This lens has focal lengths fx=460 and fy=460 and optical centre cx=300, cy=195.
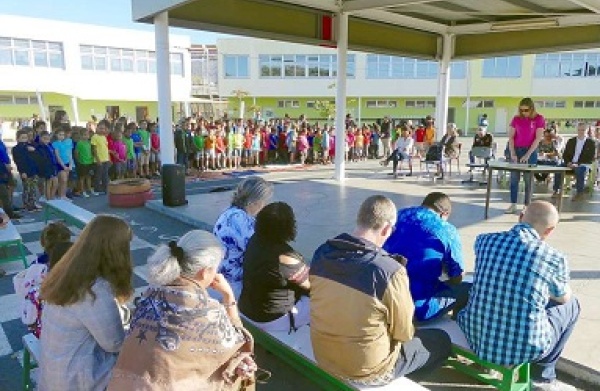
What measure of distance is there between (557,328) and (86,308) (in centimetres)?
267

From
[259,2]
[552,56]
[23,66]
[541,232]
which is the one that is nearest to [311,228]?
[541,232]

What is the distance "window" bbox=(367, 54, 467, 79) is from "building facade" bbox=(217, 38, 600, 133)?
0.27 ft

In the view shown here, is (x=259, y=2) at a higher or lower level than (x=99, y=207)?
higher

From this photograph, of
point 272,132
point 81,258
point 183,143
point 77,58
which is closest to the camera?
point 81,258

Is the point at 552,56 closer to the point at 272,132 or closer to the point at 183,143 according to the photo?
the point at 272,132

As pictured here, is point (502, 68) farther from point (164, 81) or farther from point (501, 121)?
point (164, 81)

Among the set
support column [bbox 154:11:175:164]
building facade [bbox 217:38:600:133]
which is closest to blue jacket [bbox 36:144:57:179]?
support column [bbox 154:11:175:164]

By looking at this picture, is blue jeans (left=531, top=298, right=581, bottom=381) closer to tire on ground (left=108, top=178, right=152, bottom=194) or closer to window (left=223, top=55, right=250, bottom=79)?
tire on ground (left=108, top=178, right=152, bottom=194)

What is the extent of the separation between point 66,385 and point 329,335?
1.32m

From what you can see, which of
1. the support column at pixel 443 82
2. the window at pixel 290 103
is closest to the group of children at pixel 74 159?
the support column at pixel 443 82

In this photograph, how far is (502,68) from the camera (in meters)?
38.9

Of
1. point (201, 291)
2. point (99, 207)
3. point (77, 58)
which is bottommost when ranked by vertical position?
point (99, 207)

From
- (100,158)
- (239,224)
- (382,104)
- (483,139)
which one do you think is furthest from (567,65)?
(239,224)

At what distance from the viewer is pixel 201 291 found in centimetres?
206
